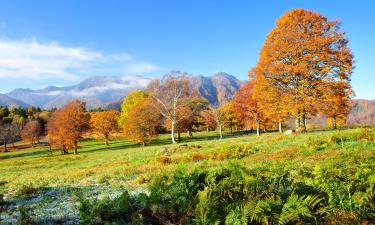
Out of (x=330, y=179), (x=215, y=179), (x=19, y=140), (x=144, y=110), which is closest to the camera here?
(x=330, y=179)

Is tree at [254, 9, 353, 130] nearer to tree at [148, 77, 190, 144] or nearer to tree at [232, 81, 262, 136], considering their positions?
tree at [148, 77, 190, 144]

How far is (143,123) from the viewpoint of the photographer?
64.8 m

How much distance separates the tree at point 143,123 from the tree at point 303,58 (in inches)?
1348

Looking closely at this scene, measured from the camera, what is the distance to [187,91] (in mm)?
56906

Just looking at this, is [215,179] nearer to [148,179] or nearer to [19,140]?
[148,179]

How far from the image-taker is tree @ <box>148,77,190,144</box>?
5475 cm

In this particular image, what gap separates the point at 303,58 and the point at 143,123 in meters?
39.8

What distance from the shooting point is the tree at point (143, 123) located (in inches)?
2542

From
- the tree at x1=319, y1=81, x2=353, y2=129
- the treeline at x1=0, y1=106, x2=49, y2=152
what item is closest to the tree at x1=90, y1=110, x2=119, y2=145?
the treeline at x1=0, y1=106, x2=49, y2=152

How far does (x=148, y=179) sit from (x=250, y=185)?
288 inches

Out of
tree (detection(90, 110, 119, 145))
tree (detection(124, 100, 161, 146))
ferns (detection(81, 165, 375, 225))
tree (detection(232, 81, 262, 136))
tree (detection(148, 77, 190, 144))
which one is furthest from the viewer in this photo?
tree (detection(90, 110, 119, 145))

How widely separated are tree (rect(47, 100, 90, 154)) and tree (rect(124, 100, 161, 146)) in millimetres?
11055

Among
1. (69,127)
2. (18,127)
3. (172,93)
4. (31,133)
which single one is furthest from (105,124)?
(18,127)

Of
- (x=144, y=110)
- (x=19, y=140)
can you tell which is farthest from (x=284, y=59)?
(x=19, y=140)
